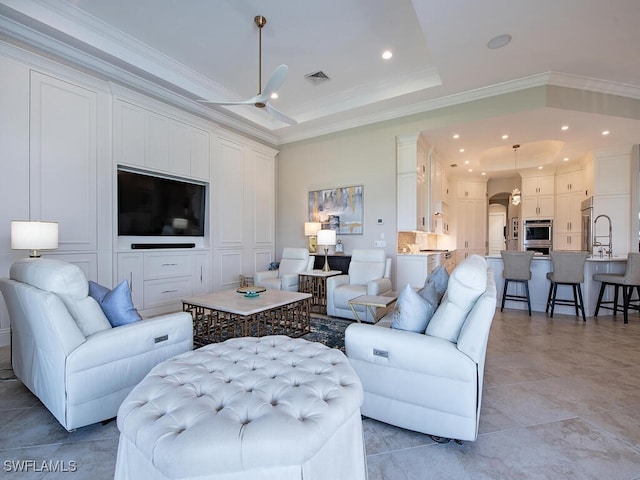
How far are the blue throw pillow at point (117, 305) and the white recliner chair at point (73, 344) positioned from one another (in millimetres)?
61

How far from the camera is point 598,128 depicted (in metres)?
4.74

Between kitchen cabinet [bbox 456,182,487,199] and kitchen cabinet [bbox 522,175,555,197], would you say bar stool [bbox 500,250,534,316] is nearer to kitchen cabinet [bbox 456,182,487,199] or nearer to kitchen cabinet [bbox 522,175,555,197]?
kitchen cabinet [bbox 456,182,487,199]

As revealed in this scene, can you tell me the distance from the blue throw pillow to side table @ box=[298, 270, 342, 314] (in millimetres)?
2841

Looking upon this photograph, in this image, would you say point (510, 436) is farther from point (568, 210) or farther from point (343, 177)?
point (568, 210)

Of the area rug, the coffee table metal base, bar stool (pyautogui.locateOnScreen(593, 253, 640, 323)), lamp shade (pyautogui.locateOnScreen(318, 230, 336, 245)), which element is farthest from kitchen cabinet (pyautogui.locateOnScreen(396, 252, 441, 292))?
bar stool (pyautogui.locateOnScreen(593, 253, 640, 323))

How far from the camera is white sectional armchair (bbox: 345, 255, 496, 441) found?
1.52 m

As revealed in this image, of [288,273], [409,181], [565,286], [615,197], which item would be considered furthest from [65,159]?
[615,197]

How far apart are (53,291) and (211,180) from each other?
3672 millimetres

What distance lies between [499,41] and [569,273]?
316cm

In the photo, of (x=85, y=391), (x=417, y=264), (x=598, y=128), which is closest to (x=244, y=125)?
(x=417, y=264)

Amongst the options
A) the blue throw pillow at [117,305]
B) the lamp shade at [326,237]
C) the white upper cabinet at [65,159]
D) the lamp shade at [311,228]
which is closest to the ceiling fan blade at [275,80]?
the blue throw pillow at [117,305]

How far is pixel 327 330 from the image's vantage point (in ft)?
11.5

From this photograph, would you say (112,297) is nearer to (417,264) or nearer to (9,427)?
(9,427)

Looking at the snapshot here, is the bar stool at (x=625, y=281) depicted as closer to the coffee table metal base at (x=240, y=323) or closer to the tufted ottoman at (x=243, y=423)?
the coffee table metal base at (x=240, y=323)
